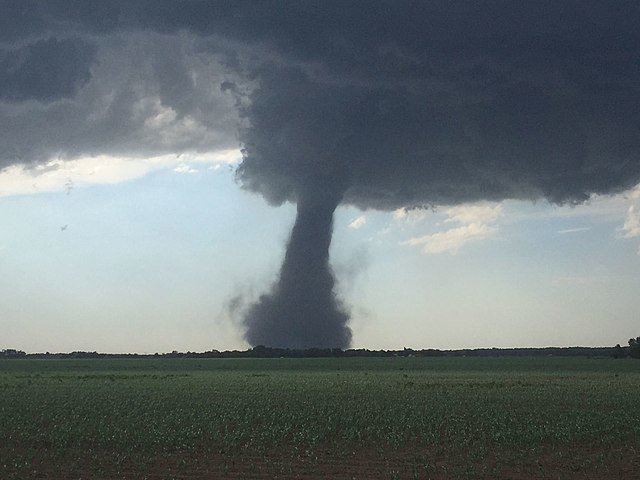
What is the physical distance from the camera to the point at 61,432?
1276 inches

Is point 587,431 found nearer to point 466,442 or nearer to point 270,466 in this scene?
point 466,442

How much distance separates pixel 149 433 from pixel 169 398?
16.9m

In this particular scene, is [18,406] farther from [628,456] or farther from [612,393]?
[612,393]

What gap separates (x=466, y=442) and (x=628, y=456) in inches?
238

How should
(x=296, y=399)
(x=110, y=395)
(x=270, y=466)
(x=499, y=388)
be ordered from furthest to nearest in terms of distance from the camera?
(x=499, y=388)
(x=110, y=395)
(x=296, y=399)
(x=270, y=466)

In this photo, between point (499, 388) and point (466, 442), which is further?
point (499, 388)

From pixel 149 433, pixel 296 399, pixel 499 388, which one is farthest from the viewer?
pixel 499 388

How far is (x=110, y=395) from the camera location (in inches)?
2009

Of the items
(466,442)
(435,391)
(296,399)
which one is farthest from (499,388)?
(466,442)

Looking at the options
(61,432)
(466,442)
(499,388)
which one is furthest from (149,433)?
(499,388)

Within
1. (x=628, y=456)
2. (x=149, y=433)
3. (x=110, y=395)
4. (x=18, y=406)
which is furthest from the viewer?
(x=110, y=395)

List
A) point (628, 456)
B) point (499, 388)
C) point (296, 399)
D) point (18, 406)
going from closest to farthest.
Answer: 1. point (628, 456)
2. point (18, 406)
3. point (296, 399)
4. point (499, 388)

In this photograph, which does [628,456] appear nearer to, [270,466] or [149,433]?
[270,466]

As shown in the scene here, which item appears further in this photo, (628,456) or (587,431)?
(587,431)
